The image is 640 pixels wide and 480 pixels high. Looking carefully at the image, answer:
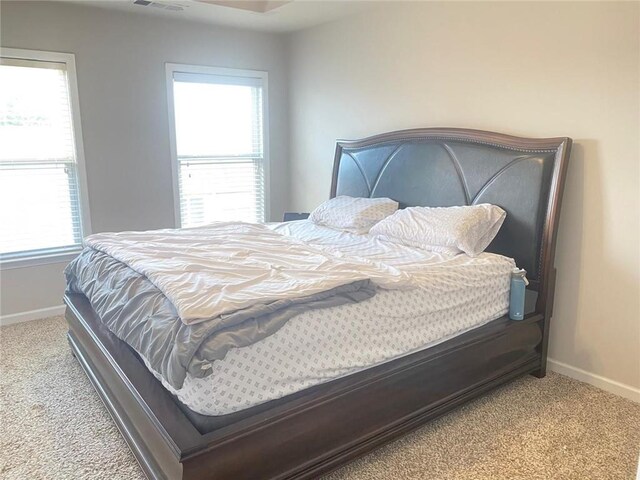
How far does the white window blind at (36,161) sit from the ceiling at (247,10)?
695mm

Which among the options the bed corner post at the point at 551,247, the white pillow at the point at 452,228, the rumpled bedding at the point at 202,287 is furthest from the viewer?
the white pillow at the point at 452,228

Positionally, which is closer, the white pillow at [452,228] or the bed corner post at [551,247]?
the bed corner post at [551,247]

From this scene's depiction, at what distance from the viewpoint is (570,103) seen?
8.83ft

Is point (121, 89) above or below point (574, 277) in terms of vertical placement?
above

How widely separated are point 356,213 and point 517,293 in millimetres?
1274

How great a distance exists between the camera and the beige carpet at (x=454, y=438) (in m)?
2.04

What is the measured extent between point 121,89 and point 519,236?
130 inches

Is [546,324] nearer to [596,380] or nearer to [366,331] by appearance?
[596,380]

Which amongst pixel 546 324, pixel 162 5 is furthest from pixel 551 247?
pixel 162 5

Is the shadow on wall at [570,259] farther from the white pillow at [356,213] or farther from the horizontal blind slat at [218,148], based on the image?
the horizontal blind slat at [218,148]

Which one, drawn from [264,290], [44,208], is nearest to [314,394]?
[264,290]

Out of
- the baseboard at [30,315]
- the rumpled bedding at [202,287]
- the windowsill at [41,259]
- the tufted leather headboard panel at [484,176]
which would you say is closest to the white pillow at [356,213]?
the tufted leather headboard panel at [484,176]

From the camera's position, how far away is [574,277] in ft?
9.21

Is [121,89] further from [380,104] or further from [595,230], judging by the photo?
[595,230]
